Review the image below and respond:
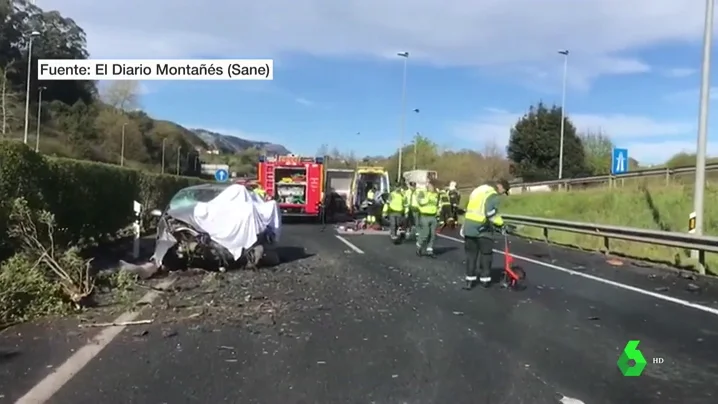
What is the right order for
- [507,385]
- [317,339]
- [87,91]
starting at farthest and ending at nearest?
1. [87,91]
2. [317,339]
3. [507,385]

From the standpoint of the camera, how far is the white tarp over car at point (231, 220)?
1284 cm

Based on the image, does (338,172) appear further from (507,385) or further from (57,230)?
(507,385)

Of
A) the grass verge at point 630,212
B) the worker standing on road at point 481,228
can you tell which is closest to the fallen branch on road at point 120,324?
the worker standing on road at point 481,228

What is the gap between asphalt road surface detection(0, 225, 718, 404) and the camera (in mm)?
5590

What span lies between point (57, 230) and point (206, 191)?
313cm

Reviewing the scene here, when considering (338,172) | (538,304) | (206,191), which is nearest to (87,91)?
(338,172)

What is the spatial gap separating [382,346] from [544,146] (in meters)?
56.5

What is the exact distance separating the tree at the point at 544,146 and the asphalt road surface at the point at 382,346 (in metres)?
50.0

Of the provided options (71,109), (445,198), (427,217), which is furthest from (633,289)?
(71,109)

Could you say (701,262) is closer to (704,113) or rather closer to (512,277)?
(704,113)

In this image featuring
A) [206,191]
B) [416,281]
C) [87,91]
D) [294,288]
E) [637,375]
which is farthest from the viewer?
[87,91]

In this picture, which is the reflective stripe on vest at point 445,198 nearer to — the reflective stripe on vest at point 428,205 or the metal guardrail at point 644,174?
the metal guardrail at point 644,174

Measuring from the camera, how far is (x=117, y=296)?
32.8ft

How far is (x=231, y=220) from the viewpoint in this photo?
13070 mm
